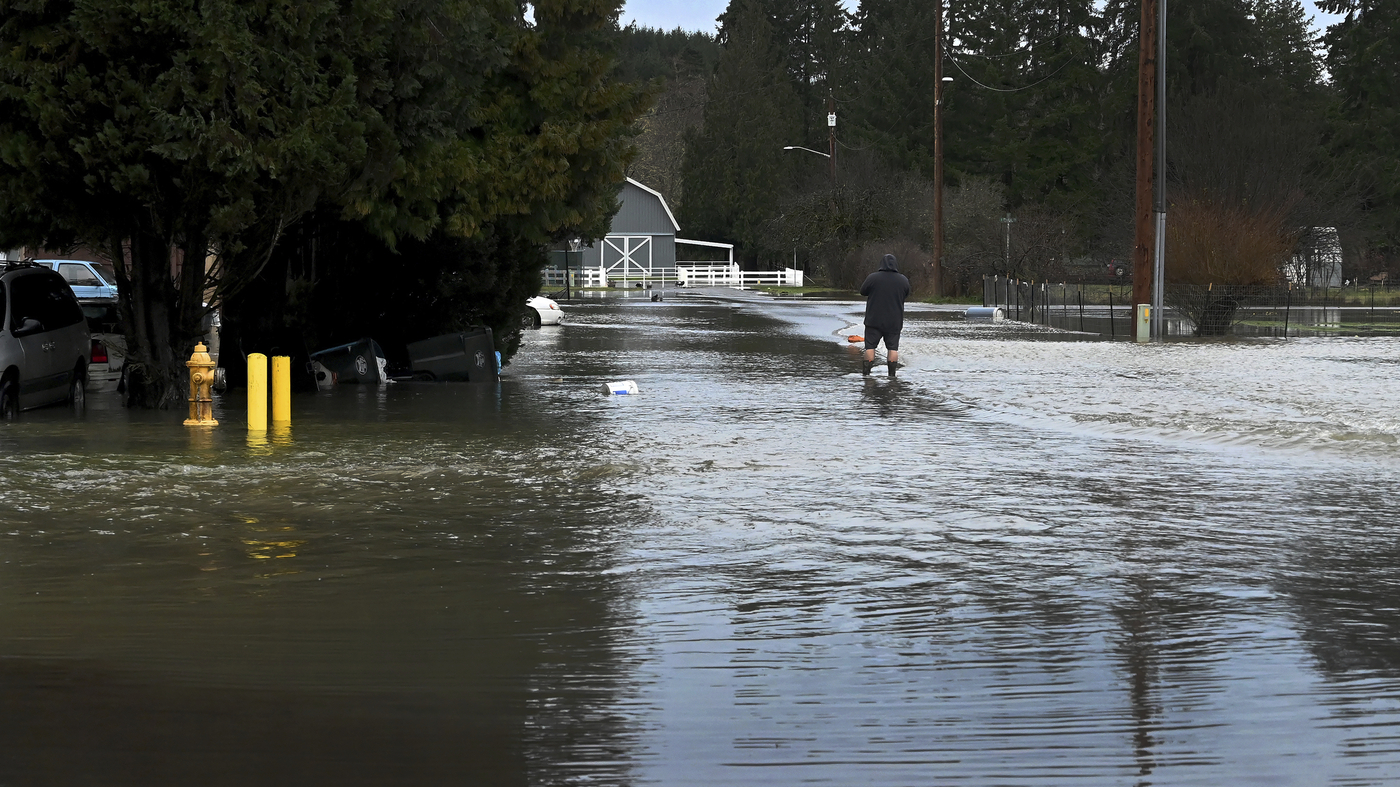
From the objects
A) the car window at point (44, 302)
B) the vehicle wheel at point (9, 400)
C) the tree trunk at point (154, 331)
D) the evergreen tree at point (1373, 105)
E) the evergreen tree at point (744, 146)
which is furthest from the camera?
the evergreen tree at point (744, 146)

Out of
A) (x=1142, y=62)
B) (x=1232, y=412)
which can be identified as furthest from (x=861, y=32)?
(x=1232, y=412)

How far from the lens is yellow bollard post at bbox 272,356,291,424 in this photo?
17406mm

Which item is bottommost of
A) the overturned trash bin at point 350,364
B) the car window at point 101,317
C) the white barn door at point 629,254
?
the overturned trash bin at point 350,364

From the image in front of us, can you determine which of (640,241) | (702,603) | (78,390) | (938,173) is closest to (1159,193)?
(78,390)

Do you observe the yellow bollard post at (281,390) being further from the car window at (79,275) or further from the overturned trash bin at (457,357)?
Answer: the car window at (79,275)

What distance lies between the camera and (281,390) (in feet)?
57.6

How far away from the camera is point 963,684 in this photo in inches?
260

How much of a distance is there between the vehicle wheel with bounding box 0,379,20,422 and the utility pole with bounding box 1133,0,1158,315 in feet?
82.0

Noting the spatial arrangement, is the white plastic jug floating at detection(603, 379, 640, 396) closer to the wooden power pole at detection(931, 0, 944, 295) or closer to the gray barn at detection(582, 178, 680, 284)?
the wooden power pole at detection(931, 0, 944, 295)

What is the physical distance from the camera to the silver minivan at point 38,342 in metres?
17.6

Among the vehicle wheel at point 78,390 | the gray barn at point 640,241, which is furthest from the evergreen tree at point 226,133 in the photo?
the gray barn at point 640,241

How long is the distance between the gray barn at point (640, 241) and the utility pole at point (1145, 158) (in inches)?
2346

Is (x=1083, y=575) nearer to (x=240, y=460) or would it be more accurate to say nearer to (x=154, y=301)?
(x=240, y=460)

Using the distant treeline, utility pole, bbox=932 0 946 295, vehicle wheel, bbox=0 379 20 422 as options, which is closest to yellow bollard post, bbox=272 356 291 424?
vehicle wheel, bbox=0 379 20 422
